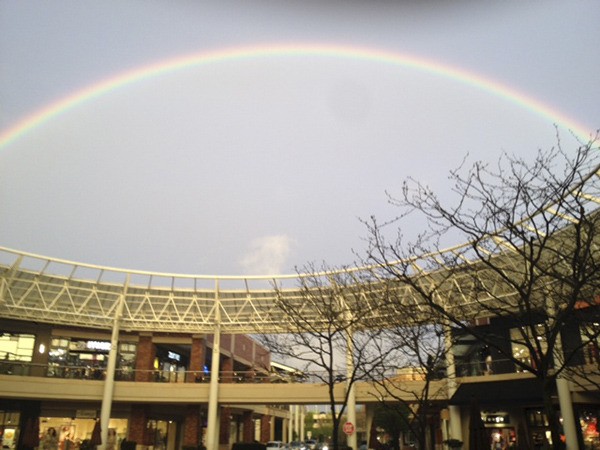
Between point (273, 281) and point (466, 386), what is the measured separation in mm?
12498

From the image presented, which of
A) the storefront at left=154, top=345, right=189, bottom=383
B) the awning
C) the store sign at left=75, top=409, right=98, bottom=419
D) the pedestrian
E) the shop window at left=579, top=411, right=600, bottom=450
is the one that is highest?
the storefront at left=154, top=345, right=189, bottom=383

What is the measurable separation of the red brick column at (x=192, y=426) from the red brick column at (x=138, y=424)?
8.75ft

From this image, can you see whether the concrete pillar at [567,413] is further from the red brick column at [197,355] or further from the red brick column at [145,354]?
the red brick column at [145,354]

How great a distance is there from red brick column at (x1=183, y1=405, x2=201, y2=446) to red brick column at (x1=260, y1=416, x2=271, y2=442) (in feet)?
65.8

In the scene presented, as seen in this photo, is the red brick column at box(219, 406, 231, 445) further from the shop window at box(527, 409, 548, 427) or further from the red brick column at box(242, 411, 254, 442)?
the shop window at box(527, 409, 548, 427)

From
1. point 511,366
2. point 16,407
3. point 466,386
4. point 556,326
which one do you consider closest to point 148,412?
point 16,407

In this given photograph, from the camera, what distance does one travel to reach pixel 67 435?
1318 inches

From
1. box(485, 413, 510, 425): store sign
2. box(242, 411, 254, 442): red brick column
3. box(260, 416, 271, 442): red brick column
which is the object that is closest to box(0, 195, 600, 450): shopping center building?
box(485, 413, 510, 425): store sign

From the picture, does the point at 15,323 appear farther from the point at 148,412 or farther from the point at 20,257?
the point at 148,412

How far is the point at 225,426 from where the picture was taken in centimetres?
4025

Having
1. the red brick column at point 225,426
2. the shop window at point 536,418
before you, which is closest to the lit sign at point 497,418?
the shop window at point 536,418

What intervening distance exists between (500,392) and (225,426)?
22.9 metres

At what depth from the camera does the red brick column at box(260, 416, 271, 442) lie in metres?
53.4

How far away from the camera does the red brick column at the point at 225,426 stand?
39406mm
